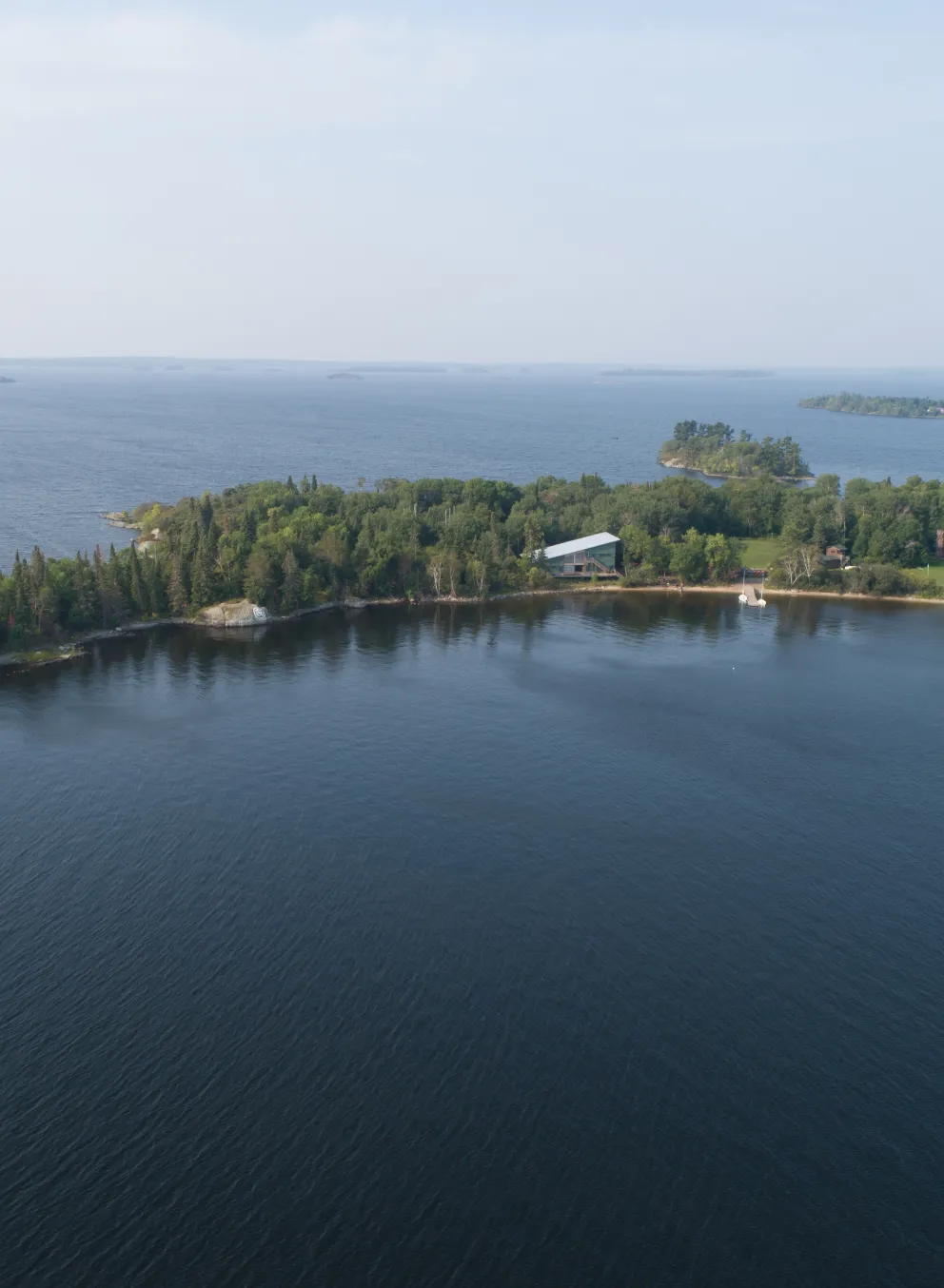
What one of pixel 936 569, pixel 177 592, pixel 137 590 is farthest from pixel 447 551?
pixel 936 569

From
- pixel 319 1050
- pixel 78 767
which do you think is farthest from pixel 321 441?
pixel 319 1050

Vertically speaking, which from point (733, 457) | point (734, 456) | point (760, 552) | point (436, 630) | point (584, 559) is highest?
point (734, 456)

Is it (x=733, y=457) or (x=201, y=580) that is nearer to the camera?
(x=201, y=580)

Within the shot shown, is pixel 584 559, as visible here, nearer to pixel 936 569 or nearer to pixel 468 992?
pixel 936 569

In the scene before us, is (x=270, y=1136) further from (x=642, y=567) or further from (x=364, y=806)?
(x=642, y=567)

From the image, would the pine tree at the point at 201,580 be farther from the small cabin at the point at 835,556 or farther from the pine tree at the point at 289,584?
the small cabin at the point at 835,556

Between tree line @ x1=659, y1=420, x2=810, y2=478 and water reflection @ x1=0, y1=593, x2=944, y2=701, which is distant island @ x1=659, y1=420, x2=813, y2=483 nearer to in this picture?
tree line @ x1=659, y1=420, x2=810, y2=478

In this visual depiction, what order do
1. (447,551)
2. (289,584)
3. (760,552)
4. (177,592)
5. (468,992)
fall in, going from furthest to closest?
1. (760,552)
2. (447,551)
3. (289,584)
4. (177,592)
5. (468,992)
